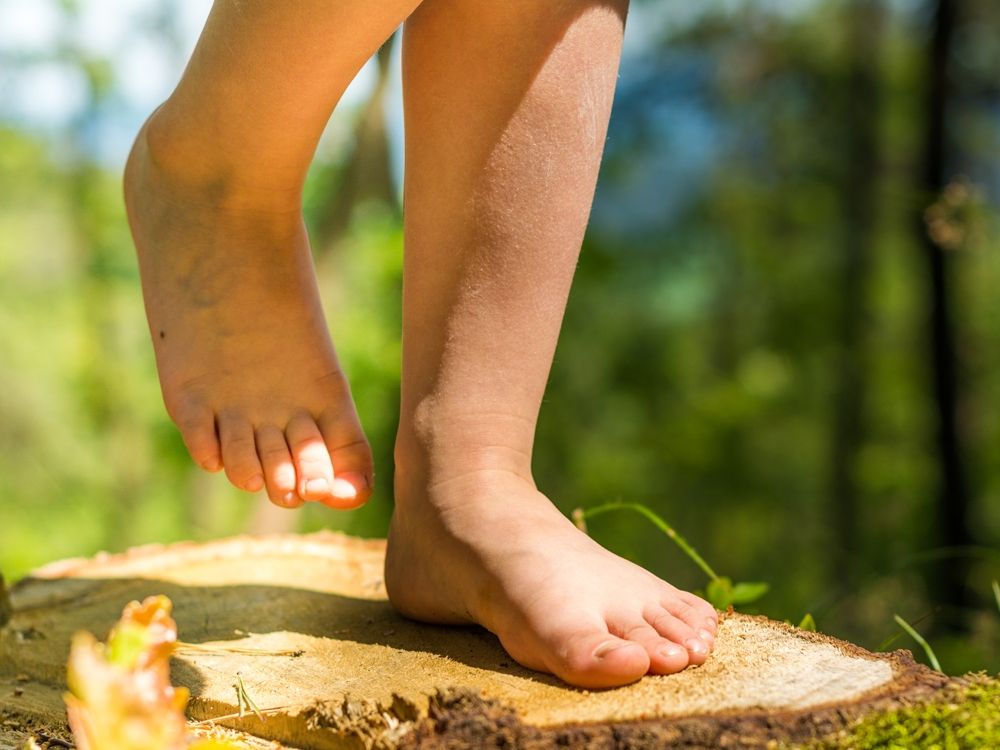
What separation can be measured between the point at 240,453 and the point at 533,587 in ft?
1.27

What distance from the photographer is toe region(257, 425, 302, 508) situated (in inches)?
43.4

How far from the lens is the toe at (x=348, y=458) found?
111 cm

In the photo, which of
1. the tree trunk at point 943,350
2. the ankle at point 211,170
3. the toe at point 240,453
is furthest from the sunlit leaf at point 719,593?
the tree trunk at point 943,350

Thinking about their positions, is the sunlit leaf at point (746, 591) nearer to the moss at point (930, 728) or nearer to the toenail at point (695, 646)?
the toenail at point (695, 646)

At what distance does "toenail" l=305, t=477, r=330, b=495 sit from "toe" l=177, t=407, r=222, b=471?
12 cm

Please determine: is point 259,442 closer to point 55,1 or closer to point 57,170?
point 55,1

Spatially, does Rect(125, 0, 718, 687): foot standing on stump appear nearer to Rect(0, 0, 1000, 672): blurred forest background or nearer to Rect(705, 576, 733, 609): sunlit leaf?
Rect(705, 576, 733, 609): sunlit leaf

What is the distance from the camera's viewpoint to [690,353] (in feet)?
27.5

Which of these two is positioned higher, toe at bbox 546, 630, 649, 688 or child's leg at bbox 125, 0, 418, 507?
child's leg at bbox 125, 0, 418, 507

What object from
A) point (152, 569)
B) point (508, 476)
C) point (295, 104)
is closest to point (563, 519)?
point (508, 476)

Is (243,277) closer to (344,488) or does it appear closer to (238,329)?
(238,329)

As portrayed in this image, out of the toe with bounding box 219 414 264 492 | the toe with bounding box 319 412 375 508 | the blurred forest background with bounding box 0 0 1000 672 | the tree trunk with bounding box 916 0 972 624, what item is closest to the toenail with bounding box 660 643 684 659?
the toe with bounding box 319 412 375 508

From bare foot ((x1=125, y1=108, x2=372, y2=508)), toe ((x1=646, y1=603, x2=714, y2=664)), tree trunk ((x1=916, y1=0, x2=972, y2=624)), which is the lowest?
toe ((x1=646, y1=603, x2=714, y2=664))

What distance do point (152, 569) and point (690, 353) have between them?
7.25 m
